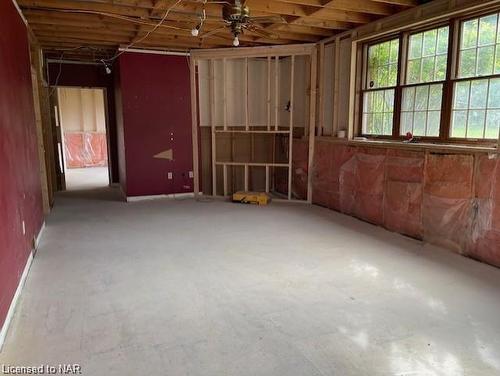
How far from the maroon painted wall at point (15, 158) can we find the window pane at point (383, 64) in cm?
414

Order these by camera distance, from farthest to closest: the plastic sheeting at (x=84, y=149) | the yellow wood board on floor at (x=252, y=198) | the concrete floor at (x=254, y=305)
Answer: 1. the plastic sheeting at (x=84, y=149)
2. the yellow wood board on floor at (x=252, y=198)
3. the concrete floor at (x=254, y=305)

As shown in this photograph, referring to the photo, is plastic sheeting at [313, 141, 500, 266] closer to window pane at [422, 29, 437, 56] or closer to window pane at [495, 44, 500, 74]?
window pane at [495, 44, 500, 74]

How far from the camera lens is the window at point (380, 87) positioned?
15.5 ft

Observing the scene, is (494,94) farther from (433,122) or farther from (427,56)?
(427,56)

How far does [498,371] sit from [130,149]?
18.8ft

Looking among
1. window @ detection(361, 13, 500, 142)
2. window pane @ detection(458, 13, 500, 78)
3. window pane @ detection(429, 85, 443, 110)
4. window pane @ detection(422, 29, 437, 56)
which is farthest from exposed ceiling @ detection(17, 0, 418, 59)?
window pane @ detection(429, 85, 443, 110)

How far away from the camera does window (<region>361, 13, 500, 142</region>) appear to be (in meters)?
3.61

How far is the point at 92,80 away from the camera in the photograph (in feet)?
24.8

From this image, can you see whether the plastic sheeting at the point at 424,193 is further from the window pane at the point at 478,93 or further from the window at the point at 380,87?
the window pane at the point at 478,93

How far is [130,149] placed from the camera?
6375 millimetres

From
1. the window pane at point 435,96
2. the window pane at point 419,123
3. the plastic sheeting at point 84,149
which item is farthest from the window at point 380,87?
the plastic sheeting at point 84,149

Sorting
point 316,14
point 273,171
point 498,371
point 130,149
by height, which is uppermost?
point 316,14

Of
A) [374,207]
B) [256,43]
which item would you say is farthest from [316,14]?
[374,207]

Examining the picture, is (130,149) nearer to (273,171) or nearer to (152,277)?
(273,171)
